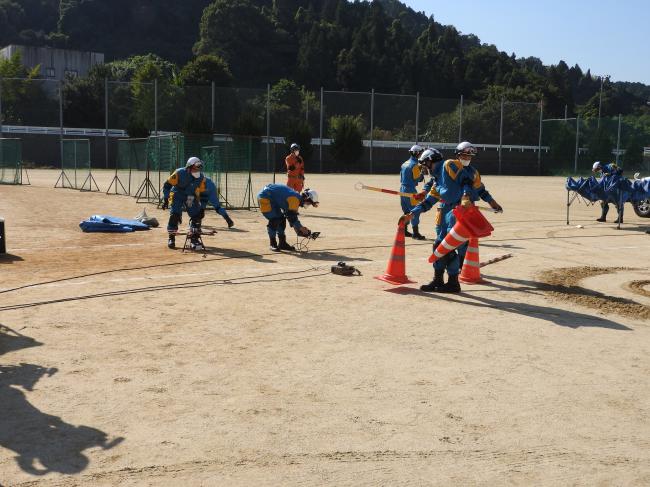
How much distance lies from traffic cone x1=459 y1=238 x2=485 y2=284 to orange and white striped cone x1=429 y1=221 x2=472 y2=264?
4.46 feet

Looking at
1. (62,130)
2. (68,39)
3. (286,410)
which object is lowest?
(286,410)

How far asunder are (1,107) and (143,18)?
91.9 m

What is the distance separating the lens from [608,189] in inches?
781

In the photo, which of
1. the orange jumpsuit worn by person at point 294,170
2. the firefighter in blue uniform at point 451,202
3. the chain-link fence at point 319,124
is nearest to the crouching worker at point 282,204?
the firefighter in blue uniform at point 451,202

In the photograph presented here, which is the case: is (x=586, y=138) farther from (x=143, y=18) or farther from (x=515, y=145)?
(x=143, y=18)

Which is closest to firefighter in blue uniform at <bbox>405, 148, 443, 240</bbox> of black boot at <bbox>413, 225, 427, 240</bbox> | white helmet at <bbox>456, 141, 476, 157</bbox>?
white helmet at <bbox>456, 141, 476, 157</bbox>

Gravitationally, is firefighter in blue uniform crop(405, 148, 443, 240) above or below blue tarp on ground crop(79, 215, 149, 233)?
above

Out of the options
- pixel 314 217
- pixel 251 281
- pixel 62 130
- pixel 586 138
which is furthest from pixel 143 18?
pixel 251 281

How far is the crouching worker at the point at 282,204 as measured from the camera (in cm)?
1321

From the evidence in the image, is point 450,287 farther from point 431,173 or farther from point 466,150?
point 466,150

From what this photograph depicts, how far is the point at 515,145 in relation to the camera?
57.2m

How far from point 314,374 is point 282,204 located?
23.2ft

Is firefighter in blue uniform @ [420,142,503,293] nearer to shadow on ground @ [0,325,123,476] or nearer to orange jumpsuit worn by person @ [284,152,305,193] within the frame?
shadow on ground @ [0,325,123,476]

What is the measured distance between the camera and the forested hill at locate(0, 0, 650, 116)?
9675 cm
